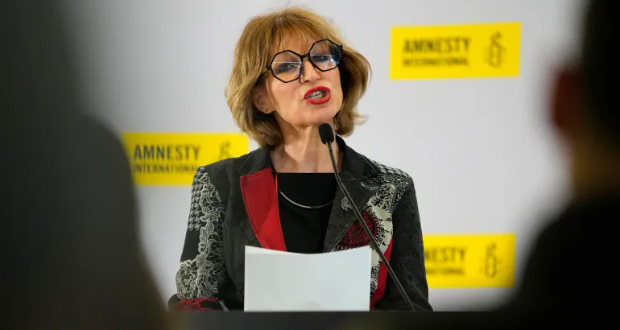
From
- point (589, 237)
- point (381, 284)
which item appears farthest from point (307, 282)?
point (589, 237)

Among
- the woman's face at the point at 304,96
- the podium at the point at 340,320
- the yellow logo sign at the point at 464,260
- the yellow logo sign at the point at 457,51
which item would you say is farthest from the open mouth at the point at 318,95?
the podium at the point at 340,320

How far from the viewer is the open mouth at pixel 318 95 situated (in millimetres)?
1139

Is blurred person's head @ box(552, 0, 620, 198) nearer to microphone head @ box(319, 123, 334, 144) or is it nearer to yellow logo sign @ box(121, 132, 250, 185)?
microphone head @ box(319, 123, 334, 144)

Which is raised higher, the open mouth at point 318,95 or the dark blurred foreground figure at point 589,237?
the open mouth at point 318,95

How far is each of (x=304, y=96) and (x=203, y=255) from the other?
36 cm

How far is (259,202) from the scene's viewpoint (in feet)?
3.80

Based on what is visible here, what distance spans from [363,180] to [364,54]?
0.82 ft

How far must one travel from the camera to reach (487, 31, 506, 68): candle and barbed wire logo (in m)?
1.10

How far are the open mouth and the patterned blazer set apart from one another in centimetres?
9

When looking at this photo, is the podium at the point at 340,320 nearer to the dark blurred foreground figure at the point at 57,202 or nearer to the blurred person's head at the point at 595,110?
the dark blurred foreground figure at the point at 57,202

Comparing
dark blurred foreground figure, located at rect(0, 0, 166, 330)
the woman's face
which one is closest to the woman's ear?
the woman's face

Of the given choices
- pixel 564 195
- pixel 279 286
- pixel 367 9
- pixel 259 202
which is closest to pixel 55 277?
pixel 279 286

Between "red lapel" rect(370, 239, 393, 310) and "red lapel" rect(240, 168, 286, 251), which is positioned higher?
"red lapel" rect(240, 168, 286, 251)

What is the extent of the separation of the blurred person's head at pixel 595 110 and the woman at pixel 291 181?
13.2 inches
